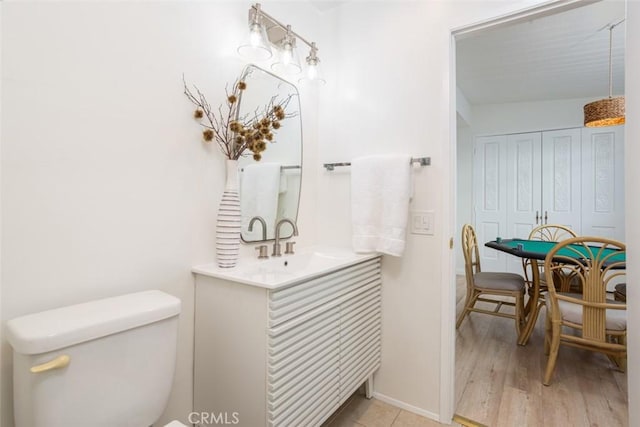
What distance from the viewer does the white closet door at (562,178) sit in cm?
419

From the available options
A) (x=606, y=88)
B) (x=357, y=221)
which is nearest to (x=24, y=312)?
(x=357, y=221)

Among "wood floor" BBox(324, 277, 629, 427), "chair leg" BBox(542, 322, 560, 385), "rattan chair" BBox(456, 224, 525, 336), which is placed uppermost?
Answer: "rattan chair" BBox(456, 224, 525, 336)

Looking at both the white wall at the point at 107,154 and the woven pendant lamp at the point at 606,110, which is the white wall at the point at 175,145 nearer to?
the white wall at the point at 107,154

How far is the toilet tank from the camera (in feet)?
2.67

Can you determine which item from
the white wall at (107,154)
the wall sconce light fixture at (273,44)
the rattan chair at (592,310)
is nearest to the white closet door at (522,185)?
the rattan chair at (592,310)

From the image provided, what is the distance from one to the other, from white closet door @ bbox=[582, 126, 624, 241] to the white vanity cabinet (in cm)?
412

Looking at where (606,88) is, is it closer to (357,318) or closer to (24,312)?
(357,318)

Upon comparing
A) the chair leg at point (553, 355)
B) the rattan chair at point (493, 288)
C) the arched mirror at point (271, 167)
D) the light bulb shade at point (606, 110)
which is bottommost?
the chair leg at point (553, 355)

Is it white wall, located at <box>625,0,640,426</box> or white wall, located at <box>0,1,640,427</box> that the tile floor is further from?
white wall, located at <box>625,0,640,426</box>

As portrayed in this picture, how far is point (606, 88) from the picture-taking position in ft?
12.7

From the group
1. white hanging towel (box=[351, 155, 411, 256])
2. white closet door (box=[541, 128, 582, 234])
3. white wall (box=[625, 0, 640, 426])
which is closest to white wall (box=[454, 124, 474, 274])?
white closet door (box=[541, 128, 582, 234])

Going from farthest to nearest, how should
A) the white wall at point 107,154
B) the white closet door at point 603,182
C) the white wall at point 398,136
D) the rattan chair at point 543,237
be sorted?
the white closet door at point 603,182, the rattan chair at point 543,237, the white wall at point 398,136, the white wall at point 107,154

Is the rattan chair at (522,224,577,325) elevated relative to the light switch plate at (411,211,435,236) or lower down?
lower down

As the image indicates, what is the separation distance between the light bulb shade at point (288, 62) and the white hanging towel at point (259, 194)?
522 millimetres
